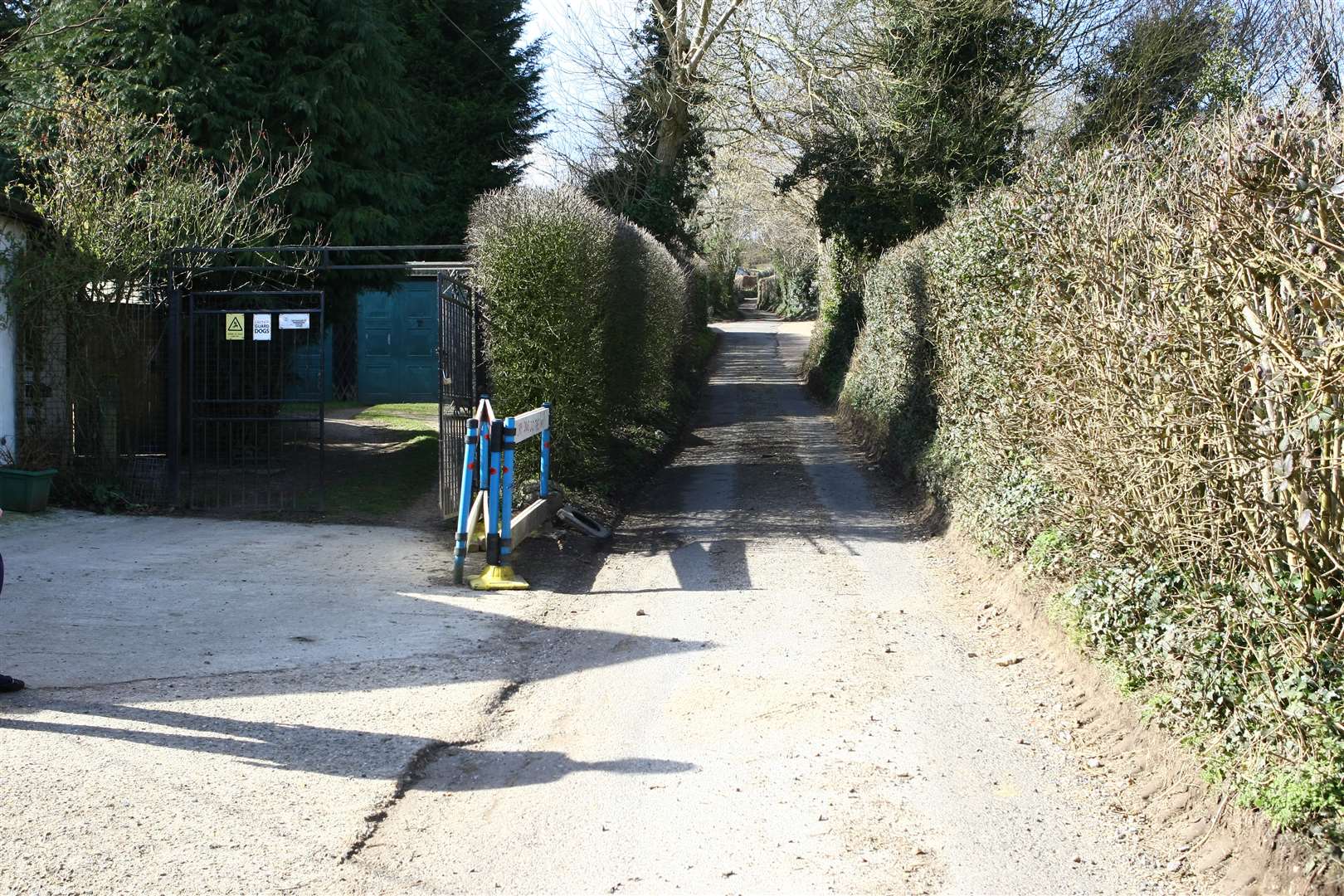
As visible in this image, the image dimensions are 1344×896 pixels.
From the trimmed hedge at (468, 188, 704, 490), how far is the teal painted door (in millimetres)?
10413

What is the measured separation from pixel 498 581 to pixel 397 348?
17789mm

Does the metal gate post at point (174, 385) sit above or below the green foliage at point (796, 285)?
below

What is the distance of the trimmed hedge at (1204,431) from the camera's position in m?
4.08

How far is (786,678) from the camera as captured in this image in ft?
22.9

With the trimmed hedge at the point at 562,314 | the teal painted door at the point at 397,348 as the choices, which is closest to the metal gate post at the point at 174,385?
the trimmed hedge at the point at 562,314

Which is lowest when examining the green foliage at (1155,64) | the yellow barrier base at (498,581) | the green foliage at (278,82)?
the yellow barrier base at (498,581)

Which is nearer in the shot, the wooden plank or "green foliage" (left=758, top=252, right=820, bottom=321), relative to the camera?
the wooden plank

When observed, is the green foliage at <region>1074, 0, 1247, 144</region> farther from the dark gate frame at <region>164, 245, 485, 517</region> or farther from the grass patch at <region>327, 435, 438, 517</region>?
the grass patch at <region>327, 435, 438, 517</region>

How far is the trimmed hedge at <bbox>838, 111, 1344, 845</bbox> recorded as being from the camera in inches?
161

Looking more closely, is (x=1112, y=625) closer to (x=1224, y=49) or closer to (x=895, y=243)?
(x=1224, y=49)

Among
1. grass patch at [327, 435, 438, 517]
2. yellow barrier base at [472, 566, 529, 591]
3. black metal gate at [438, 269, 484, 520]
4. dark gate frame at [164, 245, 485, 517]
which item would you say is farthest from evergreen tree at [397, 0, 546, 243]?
yellow barrier base at [472, 566, 529, 591]

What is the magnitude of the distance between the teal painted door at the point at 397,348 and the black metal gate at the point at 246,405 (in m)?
8.27

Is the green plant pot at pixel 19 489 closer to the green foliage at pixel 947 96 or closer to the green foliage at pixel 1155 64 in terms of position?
the green foliage at pixel 947 96

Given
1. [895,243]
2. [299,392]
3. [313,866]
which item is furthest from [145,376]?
[895,243]
